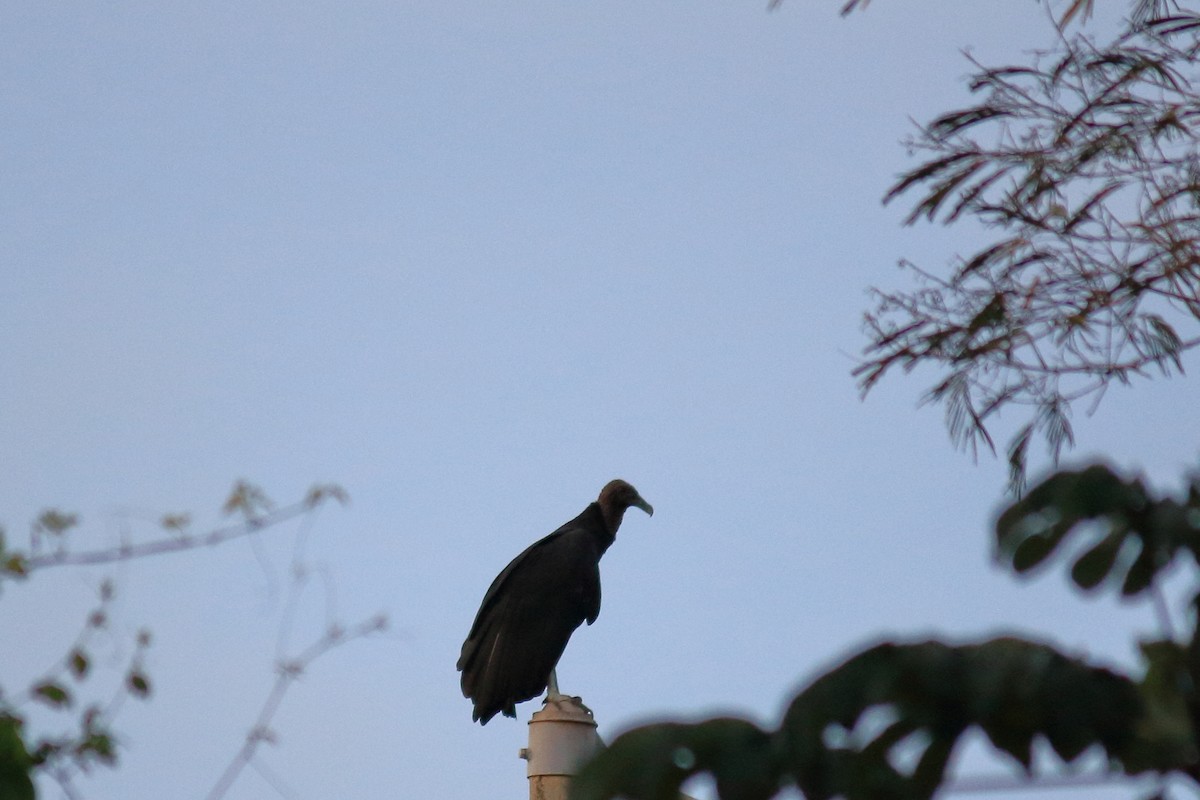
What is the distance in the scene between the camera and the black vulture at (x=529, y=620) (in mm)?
5062

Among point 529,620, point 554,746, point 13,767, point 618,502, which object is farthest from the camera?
point 618,502

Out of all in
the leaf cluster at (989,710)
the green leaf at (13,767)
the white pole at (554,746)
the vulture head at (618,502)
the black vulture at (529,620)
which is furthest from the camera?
the vulture head at (618,502)

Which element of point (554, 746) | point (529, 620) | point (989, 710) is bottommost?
point (989, 710)

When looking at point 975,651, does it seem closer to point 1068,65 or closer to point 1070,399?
point 1070,399

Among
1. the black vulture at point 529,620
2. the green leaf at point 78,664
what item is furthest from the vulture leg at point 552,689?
the green leaf at point 78,664

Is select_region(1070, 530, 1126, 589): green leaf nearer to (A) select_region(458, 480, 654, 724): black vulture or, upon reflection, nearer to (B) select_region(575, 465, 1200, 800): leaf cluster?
(B) select_region(575, 465, 1200, 800): leaf cluster

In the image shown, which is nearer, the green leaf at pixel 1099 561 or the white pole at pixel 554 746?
the green leaf at pixel 1099 561

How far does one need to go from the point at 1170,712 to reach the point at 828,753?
40cm

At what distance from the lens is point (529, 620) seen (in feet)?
16.9

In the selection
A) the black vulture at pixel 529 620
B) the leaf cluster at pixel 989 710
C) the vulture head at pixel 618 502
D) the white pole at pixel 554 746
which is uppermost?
the vulture head at pixel 618 502

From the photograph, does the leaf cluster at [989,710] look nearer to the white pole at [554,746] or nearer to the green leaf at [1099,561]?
the green leaf at [1099,561]

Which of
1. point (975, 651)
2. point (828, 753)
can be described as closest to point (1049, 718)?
point (975, 651)

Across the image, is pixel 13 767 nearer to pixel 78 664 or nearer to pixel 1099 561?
pixel 78 664

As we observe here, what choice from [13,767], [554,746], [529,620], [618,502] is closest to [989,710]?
[13,767]
